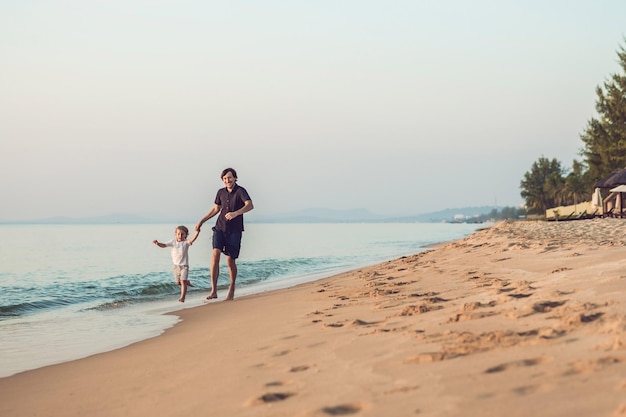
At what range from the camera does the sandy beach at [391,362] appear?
3.01 m

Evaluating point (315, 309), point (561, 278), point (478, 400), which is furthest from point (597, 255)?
point (478, 400)

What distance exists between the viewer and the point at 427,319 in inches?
197

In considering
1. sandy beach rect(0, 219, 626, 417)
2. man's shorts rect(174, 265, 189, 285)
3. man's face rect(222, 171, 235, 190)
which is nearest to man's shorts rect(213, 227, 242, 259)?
man's shorts rect(174, 265, 189, 285)

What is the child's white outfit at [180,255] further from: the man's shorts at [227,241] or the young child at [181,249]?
the man's shorts at [227,241]

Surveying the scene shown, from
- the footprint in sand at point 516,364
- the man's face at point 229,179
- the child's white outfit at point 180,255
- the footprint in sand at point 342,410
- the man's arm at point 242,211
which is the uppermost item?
the man's face at point 229,179

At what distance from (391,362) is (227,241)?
599 cm

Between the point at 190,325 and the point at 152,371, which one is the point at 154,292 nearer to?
the point at 190,325

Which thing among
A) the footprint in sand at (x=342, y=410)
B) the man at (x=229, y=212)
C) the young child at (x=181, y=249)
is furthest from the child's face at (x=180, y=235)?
the footprint in sand at (x=342, y=410)

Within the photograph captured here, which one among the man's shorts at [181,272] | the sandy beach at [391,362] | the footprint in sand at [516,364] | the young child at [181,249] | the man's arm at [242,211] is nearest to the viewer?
the sandy beach at [391,362]

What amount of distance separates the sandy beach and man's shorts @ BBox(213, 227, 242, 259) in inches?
102

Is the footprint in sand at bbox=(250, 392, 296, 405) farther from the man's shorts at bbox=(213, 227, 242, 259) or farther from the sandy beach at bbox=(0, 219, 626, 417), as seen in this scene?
the man's shorts at bbox=(213, 227, 242, 259)

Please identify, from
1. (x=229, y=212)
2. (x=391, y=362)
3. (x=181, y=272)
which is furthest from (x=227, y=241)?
(x=391, y=362)

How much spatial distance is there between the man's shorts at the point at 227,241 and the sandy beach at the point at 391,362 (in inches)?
102

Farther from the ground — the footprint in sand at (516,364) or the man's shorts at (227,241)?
the man's shorts at (227,241)
